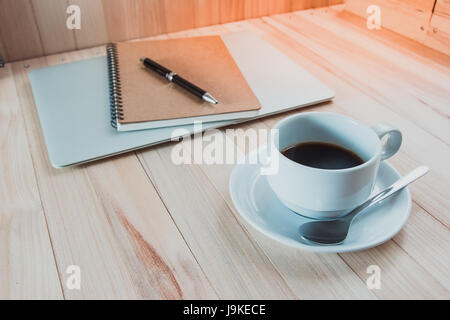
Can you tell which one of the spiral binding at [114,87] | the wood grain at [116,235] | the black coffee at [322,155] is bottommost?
the wood grain at [116,235]

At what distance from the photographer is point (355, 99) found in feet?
2.44

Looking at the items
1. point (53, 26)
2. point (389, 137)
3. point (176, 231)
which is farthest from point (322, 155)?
point (53, 26)

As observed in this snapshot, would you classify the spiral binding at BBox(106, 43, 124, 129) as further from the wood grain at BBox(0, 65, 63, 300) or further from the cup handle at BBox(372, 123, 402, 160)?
the cup handle at BBox(372, 123, 402, 160)

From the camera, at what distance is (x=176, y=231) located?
0.49m

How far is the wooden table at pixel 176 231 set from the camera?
433mm

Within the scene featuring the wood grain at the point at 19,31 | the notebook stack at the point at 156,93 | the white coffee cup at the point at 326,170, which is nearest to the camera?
the white coffee cup at the point at 326,170

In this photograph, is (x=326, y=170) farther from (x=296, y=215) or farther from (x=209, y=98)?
(x=209, y=98)

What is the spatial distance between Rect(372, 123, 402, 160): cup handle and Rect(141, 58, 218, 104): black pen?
26cm

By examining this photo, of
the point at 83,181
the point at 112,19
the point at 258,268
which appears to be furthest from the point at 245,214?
the point at 112,19

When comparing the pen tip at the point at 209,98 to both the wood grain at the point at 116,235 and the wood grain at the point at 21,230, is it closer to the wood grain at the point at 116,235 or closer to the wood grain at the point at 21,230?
the wood grain at the point at 116,235

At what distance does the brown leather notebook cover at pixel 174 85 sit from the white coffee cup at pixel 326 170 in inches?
7.0

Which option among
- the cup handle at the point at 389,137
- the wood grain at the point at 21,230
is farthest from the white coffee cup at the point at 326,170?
the wood grain at the point at 21,230

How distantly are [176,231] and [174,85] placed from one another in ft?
0.97

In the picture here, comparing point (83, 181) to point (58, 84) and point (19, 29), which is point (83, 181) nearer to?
point (58, 84)
